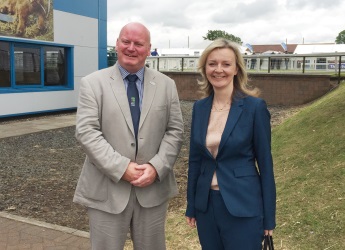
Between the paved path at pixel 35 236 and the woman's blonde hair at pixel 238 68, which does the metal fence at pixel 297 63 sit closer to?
the paved path at pixel 35 236

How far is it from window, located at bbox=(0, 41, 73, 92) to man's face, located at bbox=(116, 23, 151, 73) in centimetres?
1017

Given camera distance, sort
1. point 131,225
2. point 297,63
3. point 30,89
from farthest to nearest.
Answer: point 297,63 → point 30,89 → point 131,225

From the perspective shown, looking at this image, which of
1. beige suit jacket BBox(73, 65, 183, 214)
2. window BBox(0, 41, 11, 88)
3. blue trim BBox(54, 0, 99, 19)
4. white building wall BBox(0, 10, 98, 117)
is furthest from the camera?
blue trim BBox(54, 0, 99, 19)

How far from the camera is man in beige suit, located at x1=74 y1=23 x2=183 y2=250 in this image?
2.33m

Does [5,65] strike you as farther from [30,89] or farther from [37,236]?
[37,236]

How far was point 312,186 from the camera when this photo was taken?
180 inches

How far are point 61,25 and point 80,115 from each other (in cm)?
1184

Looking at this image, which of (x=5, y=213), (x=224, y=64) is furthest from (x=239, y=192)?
(x=5, y=213)

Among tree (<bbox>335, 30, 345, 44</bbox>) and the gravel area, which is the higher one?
tree (<bbox>335, 30, 345, 44</bbox>)

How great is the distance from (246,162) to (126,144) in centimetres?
70

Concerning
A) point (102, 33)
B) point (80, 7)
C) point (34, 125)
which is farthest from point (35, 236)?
point (102, 33)

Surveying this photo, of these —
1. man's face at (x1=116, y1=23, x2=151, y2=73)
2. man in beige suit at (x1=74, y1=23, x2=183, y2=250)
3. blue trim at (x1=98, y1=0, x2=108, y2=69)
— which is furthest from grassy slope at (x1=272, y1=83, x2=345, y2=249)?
blue trim at (x1=98, y1=0, x2=108, y2=69)

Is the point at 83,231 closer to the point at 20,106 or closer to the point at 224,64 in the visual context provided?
the point at 224,64

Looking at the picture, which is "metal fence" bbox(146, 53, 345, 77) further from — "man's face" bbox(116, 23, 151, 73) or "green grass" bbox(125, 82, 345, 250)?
"man's face" bbox(116, 23, 151, 73)
